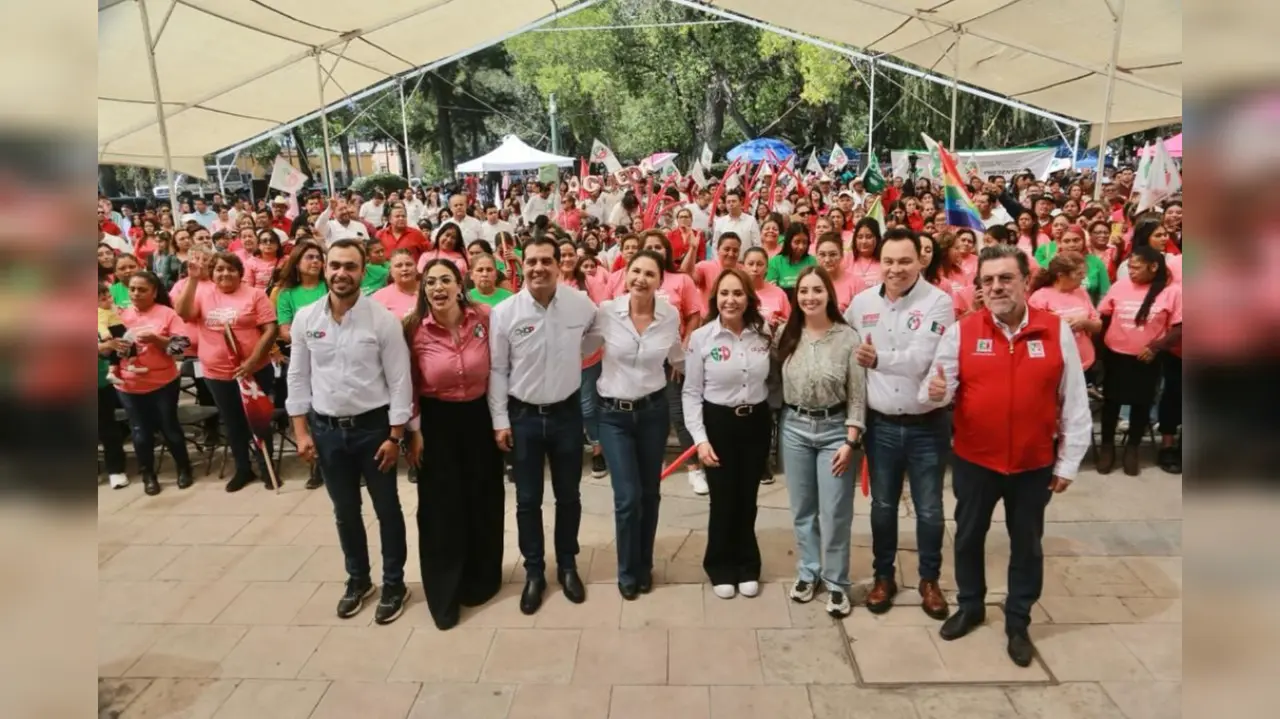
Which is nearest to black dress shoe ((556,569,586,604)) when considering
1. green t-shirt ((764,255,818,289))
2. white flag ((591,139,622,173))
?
green t-shirt ((764,255,818,289))

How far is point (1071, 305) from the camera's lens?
4930mm

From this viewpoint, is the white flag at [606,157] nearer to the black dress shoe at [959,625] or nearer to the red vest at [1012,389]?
the red vest at [1012,389]

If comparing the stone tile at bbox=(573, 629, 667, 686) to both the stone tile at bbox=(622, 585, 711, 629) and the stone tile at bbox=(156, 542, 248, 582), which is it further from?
the stone tile at bbox=(156, 542, 248, 582)

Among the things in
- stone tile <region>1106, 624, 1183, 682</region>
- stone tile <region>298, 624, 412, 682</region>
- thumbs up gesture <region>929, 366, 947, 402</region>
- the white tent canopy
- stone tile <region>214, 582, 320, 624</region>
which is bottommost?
stone tile <region>1106, 624, 1183, 682</region>

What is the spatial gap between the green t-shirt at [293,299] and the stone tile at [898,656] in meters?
4.15

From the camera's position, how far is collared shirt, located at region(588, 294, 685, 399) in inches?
146

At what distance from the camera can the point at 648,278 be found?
372 centimetres

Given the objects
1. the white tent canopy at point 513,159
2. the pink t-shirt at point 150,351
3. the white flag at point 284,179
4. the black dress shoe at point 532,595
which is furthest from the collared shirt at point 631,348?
the white tent canopy at point 513,159

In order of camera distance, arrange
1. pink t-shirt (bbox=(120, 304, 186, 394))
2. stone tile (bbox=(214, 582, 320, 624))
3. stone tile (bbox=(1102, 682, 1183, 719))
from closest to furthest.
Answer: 1. stone tile (bbox=(1102, 682, 1183, 719))
2. stone tile (bbox=(214, 582, 320, 624))
3. pink t-shirt (bbox=(120, 304, 186, 394))

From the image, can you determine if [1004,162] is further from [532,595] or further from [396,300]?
[532,595]

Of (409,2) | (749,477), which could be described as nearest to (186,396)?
(409,2)

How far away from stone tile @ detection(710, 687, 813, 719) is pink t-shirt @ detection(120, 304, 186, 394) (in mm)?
4641

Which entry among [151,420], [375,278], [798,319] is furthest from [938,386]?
[151,420]

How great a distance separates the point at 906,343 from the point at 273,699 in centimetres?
309
